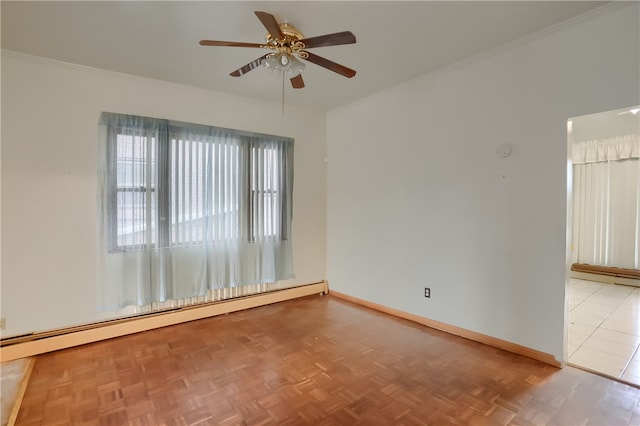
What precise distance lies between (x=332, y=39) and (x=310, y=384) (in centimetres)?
244

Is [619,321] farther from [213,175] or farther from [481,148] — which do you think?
[213,175]

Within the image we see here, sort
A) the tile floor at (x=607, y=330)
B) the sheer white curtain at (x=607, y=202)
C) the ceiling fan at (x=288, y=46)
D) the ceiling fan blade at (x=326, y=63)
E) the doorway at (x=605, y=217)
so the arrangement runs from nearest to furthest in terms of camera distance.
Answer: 1. the ceiling fan at (x=288, y=46)
2. the ceiling fan blade at (x=326, y=63)
3. the tile floor at (x=607, y=330)
4. the doorway at (x=605, y=217)
5. the sheer white curtain at (x=607, y=202)

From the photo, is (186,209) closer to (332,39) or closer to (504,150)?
(332,39)

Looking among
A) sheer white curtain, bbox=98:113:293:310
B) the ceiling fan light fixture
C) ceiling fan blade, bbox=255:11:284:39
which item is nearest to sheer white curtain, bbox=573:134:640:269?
sheer white curtain, bbox=98:113:293:310

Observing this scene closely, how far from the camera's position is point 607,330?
318cm

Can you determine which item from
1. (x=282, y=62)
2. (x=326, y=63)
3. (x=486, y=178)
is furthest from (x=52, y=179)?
(x=486, y=178)

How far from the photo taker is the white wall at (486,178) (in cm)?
237

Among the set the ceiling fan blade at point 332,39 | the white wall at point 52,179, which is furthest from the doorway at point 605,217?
the white wall at point 52,179

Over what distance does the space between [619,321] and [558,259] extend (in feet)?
6.17

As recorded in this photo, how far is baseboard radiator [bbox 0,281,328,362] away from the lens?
270 centimetres

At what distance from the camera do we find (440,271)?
3262 millimetres

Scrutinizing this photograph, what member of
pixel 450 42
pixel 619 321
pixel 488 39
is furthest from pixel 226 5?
pixel 619 321

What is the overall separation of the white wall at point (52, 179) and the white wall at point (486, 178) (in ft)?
9.06

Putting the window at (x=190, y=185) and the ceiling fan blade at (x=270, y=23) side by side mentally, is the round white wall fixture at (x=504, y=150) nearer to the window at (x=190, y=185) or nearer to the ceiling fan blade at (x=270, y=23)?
the ceiling fan blade at (x=270, y=23)
